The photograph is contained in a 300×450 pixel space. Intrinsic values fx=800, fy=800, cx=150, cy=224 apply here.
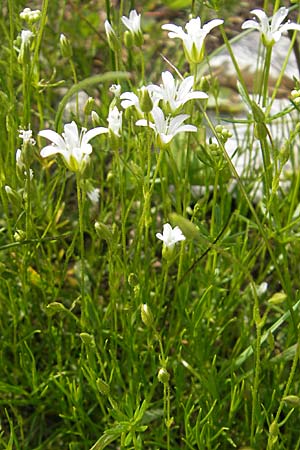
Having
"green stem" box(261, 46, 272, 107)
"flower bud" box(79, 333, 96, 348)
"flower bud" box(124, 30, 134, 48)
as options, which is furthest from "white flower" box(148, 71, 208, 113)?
"flower bud" box(79, 333, 96, 348)

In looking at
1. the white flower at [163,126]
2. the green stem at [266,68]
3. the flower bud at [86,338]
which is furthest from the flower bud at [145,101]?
the flower bud at [86,338]

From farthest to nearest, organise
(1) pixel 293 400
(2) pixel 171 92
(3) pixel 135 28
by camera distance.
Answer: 1. (3) pixel 135 28
2. (2) pixel 171 92
3. (1) pixel 293 400

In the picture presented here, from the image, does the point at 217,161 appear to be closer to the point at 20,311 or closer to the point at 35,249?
the point at 35,249

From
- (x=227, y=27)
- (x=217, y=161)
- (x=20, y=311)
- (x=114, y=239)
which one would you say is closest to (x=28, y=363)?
(x=20, y=311)

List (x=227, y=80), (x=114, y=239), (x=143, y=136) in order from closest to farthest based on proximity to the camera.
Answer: (x=114, y=239), (x=143, y=136), (x=227, y=80)

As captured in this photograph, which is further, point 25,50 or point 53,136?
point 25,50

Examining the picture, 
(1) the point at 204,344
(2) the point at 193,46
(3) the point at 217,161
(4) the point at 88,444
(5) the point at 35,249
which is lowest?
(4) the point at 88,444

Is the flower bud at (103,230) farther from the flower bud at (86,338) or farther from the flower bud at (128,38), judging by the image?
the flower bud at (128,38)

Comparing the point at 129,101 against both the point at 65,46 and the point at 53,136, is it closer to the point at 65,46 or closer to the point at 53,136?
the point at 53,136

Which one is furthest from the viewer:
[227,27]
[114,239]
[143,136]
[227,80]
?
[227,27]

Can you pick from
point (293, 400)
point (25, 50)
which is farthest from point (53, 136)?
point (293, 400)

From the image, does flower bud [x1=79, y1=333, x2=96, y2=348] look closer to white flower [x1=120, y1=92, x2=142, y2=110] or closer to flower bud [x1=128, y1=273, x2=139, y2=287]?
flower bud [x1=128, y1=273, x2=139, y2=287]
